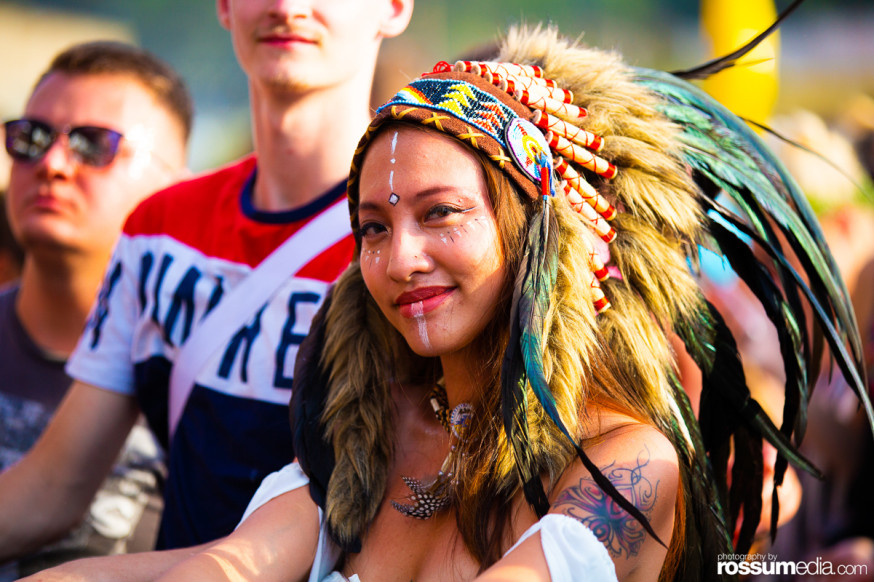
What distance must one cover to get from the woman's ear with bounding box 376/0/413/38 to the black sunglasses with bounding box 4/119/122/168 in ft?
4.05

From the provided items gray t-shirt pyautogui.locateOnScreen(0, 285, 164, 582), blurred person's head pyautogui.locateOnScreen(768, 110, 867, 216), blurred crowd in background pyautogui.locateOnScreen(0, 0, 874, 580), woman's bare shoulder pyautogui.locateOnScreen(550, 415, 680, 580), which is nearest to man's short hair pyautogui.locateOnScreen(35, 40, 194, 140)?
gray t-shirt pyautogui.locateOnScreen(0, 285, 164, 582)

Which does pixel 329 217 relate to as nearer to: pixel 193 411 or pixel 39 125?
pixel 193 411

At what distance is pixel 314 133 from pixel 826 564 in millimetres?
2576

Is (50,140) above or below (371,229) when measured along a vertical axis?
above

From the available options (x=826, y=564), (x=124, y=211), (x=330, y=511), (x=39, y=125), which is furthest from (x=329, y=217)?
(x=826, y=564)

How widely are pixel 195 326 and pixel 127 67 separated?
56.8 inches

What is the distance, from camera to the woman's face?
1681 mm

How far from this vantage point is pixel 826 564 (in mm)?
3316

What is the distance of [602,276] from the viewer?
5.91ft

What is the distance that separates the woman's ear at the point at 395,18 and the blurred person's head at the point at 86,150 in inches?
48.6

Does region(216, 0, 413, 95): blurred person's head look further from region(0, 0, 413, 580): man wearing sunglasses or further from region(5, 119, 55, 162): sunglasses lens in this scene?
region(5, 119, 55, 162): sunglasses lens

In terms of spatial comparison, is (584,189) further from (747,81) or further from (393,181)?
(747,81)

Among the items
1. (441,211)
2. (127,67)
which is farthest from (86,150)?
(441,211)

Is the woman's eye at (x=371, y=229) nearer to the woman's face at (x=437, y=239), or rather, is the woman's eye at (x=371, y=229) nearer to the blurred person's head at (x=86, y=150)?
the woman's face at (x=437, y=239)
